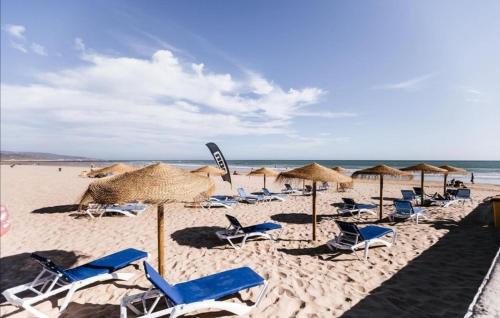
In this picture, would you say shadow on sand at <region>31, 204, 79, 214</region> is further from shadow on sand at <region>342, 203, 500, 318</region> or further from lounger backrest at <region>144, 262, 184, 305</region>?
shadow on sand at <region>342, 203, 500, 318</region>

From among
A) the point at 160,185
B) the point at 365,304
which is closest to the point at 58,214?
the point at 160,185

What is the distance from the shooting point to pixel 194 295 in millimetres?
3742

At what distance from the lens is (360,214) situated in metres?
10.7

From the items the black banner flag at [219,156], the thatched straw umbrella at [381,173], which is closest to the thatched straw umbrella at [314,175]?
the thatched straw umbrella at [381,173]

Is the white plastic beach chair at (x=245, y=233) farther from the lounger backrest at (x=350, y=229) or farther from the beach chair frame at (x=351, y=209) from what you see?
the beach chair frame at (x=351, y=209)

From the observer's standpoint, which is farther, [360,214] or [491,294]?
[360,214]

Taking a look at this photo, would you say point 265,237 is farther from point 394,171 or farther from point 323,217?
point 394,171

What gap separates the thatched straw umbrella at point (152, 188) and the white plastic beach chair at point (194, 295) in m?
0.88

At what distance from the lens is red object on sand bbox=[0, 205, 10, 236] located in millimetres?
1556

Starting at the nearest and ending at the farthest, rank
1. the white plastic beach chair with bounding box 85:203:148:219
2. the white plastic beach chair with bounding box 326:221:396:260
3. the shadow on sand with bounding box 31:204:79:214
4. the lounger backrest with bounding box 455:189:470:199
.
A: the white plastic beach chair with bounding box 326:221:396:260
the white plastic beach chair with bounding box 85:203:148:219
the shadow on sand with bounding box 31:204:79:214
the lounger backrest with bounding box 455:189:470:199

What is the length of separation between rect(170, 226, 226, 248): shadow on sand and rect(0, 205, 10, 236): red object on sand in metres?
5.44

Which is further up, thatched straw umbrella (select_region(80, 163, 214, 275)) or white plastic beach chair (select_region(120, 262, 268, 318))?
thatched straw umbrella (select_region(80, 163, 214, 275))

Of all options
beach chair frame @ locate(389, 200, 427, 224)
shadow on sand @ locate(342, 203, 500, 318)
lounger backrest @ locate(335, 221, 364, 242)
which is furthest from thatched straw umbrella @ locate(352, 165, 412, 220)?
lounger backrest @ locate(335, 221, 364, 242)

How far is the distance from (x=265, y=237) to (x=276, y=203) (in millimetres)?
5974
